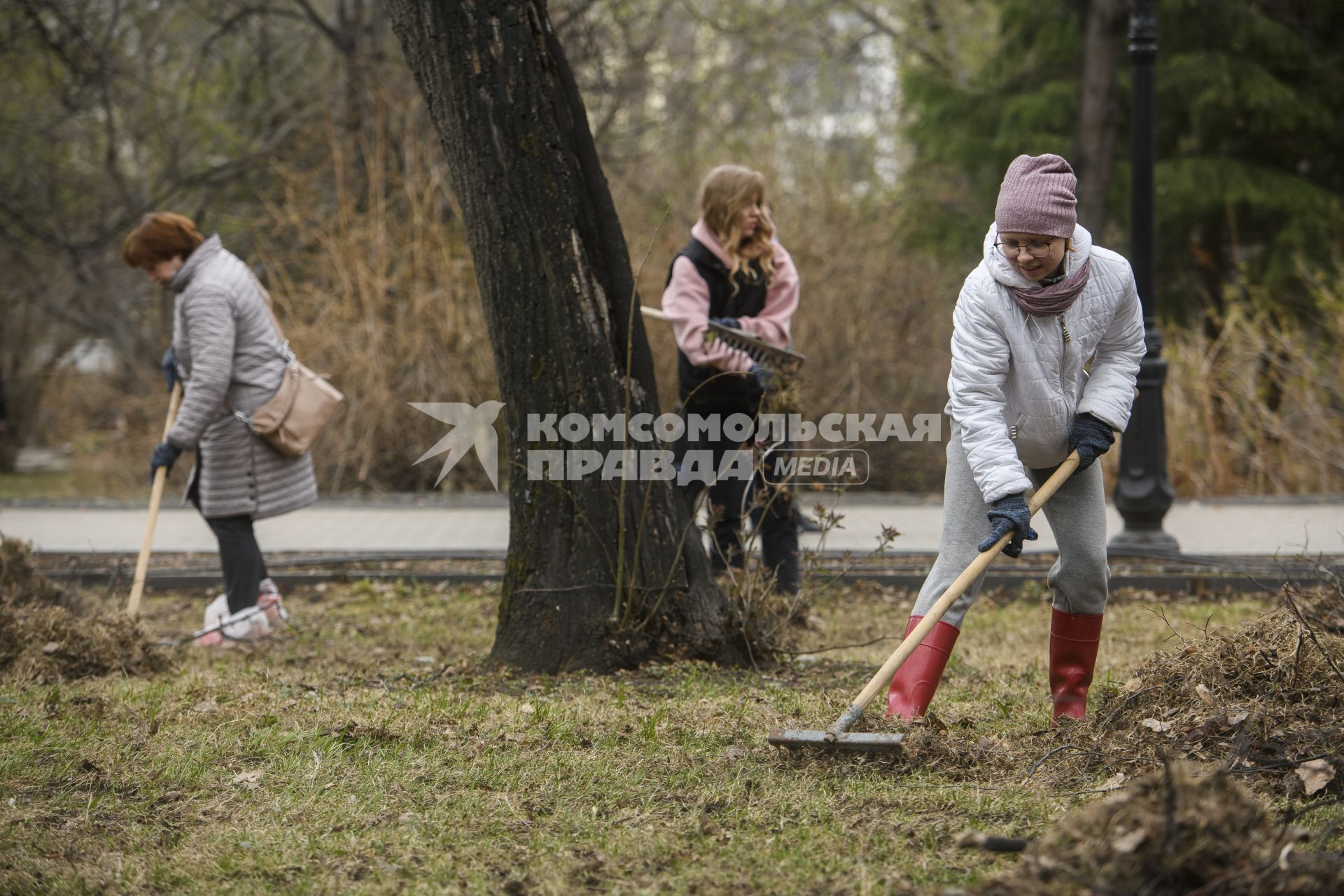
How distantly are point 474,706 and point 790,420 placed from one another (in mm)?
1854

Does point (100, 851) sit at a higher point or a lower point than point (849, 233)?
lower

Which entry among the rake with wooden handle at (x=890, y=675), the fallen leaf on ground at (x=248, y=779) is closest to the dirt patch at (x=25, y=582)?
the fallen leaf on ground at (x=248, y=779)

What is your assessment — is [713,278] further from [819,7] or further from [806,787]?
[819,7]

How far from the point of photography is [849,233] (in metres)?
12.7

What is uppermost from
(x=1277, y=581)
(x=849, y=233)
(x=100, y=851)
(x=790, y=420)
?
(x=849, y=233)

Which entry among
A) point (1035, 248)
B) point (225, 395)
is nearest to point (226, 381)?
point (225, 395)

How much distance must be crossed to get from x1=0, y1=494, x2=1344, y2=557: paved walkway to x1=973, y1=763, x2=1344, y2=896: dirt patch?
5.60m

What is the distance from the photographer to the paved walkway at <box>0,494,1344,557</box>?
8.59m

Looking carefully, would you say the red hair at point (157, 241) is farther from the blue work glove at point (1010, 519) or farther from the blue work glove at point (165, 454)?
the blue work glove at point (1010, 519)

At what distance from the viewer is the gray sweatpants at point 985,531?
4.09 metres

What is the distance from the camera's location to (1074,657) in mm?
4270

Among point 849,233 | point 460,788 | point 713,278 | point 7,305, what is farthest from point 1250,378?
point 7,305

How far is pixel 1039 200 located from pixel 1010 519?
911 mm

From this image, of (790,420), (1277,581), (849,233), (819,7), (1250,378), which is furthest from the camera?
(819,7)
